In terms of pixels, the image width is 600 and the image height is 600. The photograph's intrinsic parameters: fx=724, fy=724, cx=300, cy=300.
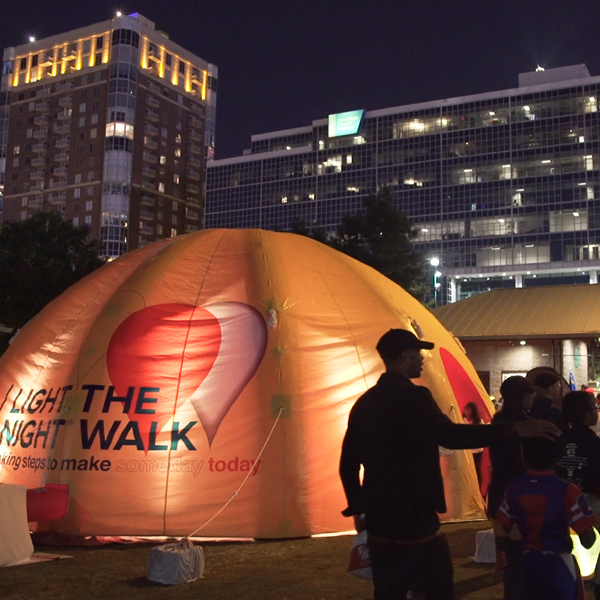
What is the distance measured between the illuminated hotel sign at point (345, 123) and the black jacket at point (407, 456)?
98.8 meters

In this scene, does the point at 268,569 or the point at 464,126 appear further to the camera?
the point at 464,126

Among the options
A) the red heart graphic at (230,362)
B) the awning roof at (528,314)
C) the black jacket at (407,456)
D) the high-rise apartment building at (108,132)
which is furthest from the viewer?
the high-rise apartment building at (108,132)

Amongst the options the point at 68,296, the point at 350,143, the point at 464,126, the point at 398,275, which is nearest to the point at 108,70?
the point at 350,143

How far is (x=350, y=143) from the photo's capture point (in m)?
101

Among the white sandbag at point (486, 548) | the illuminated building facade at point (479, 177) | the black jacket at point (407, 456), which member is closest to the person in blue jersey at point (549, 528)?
the black jacket at point (407, 456)

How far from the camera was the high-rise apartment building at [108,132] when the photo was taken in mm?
96375

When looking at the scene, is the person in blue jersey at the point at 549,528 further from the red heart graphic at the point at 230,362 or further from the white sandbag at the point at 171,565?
the red heart graphic at the point at 230,362

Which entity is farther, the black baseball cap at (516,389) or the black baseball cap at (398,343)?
the black baseball cap at (516,389)

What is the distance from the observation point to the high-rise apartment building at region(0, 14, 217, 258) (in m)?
96.4

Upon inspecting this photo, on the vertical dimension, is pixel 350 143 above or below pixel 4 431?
above

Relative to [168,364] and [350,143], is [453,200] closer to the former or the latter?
[350,143]

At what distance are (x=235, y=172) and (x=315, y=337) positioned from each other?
102 m

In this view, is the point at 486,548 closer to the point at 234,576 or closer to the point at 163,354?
the point at 234,576

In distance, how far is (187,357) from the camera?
29.7ft
